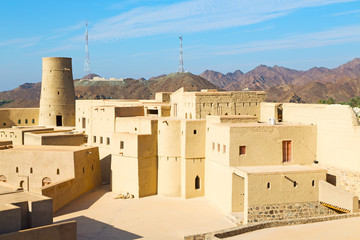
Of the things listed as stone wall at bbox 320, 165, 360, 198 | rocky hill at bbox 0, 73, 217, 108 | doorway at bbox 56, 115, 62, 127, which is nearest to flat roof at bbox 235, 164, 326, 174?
stone wall at bbox 320, 165, 360, 198

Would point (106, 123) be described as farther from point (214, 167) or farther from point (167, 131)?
point (214, 167)

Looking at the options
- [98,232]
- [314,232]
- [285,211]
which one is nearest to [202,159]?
[285,211]

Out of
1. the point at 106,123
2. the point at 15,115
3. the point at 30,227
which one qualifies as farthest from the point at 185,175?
the point at 15,115

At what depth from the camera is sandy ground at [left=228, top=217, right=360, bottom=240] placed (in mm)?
14453

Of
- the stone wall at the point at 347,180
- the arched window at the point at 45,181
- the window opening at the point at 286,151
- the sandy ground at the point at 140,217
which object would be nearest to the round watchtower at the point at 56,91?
the arched window at the point at 45,181

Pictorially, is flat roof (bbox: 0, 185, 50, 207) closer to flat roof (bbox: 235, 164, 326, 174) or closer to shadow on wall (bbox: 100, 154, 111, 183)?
flat roof (bbox: 235, 164, 326, 174)

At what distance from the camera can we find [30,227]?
1580 centimetres

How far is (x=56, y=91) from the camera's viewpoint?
120ft

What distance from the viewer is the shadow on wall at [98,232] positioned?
18125mm

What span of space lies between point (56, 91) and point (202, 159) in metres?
17.7

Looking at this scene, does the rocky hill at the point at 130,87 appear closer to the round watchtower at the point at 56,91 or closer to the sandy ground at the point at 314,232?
the round watchtower at the point at 56,91

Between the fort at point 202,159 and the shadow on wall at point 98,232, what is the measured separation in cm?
188

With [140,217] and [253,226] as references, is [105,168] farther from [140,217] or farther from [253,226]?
[253,226]

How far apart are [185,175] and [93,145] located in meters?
8.26
